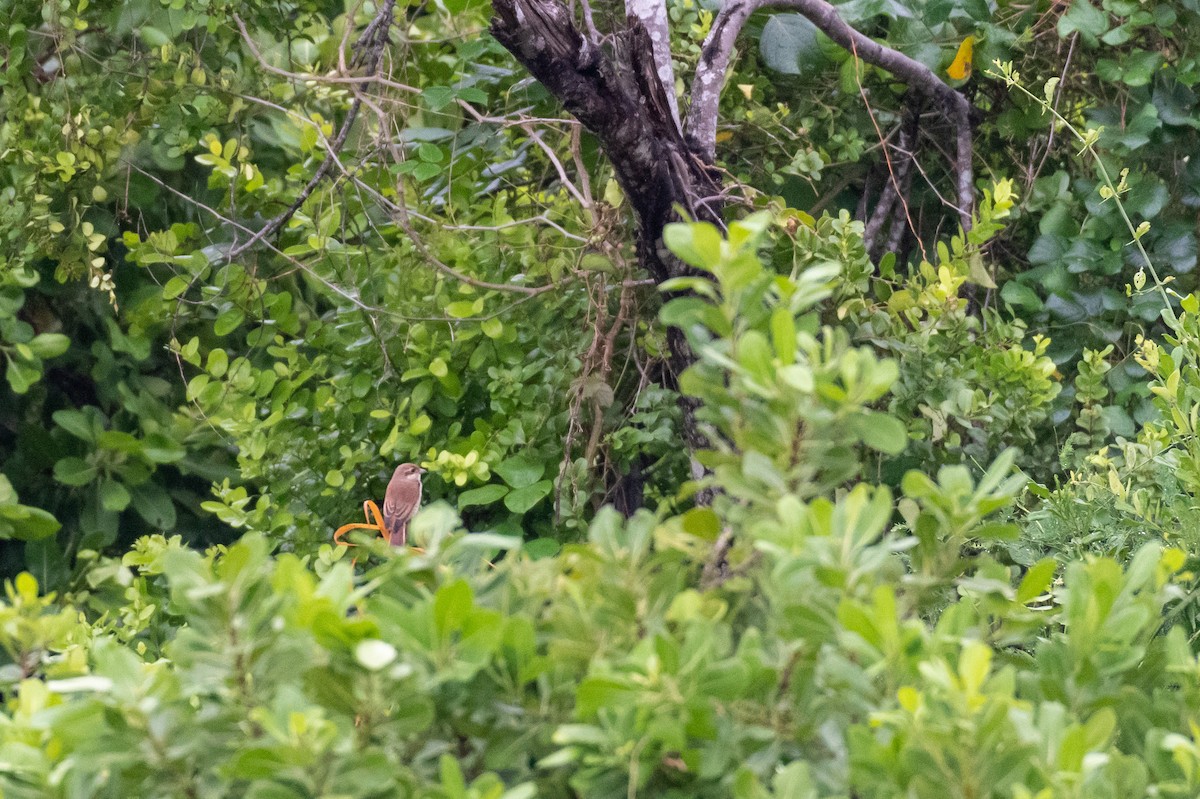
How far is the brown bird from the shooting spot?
6.43ft

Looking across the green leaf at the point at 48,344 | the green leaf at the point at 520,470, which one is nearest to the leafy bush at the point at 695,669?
the green leaf at the point at 520,470

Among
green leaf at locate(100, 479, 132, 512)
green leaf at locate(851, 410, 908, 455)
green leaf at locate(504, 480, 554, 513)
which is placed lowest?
green leaf at locate(100, 479, 132, 512)

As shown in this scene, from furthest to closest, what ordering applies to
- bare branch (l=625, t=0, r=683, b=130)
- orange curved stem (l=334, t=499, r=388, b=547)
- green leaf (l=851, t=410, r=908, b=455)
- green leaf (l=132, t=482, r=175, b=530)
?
green leaf (l=132, t=482, r=175, b=530) → bare branch (l=625, t=0, r=683, b=130) → orange curved stem (l=334, t=499, r=388, b=547) → green leaf (l=851, t=410, r=908, b=455)

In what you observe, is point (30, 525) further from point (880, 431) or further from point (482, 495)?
point (880, 431)

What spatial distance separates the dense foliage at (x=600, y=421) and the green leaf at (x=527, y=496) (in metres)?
0.03

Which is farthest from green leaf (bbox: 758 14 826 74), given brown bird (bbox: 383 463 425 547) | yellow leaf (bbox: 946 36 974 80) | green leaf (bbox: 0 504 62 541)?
green leaf (bbox: 0 504 62 541)

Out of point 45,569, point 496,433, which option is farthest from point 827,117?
point 45,569

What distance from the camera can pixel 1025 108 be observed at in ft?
7.91

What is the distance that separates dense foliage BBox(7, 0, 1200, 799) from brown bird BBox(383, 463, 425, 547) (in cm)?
6

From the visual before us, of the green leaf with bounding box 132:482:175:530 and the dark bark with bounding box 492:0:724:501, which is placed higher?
the dark bark with bounding box 492:0:724:501

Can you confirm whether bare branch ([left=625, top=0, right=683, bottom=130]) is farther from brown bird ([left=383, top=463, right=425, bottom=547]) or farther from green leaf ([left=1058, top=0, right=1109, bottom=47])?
green leaf ([left=1058, top=0, right=1109, bottom=47])

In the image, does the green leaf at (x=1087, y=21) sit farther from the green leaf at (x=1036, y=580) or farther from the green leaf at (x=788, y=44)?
the green leaf at (x=1036, y=580)

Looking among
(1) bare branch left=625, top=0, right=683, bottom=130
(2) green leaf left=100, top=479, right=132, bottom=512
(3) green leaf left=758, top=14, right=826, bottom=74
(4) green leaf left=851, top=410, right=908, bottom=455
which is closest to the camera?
(4) green leaf left=851, top=410, right=908, bottom=455

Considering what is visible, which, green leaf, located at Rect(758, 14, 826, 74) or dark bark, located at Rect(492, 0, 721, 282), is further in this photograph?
green leaf, located at Rect(758, 14, 826, 74)
